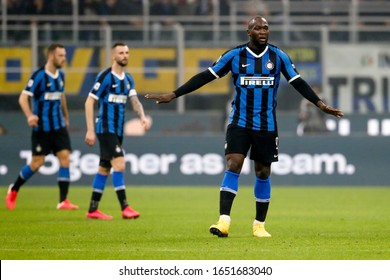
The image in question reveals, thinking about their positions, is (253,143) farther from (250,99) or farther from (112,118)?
(112,118)

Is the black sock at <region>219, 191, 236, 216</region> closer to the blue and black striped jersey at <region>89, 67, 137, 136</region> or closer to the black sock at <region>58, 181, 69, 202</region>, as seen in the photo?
the blue and black striped jersey at <region>89, 67, 137, 136</region>

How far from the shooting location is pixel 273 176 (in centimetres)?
2128

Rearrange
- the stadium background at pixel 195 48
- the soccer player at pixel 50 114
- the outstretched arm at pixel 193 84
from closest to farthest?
the outstretched arm at pixel 193 84 → the soccer player at pixel 50 114 → the stadium background at pixel 195 48

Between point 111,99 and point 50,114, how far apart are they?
2.09m

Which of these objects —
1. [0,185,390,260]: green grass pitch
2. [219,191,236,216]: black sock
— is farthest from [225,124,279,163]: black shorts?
[0,185,390,260]: green grass pitch

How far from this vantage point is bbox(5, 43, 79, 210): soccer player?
49.9 ft

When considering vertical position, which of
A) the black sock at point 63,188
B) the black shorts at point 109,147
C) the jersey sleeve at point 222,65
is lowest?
the black sock at point 63,188

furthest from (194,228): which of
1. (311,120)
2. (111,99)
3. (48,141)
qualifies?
(311,120)

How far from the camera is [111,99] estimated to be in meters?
13.6

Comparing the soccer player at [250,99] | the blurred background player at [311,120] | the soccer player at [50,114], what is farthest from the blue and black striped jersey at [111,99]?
the blurred background player at [311,120]

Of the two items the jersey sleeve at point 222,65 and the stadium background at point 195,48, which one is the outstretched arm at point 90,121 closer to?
the jersey sleeve at point 222,65

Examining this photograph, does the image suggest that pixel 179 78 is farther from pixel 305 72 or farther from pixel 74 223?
pixel 74 223

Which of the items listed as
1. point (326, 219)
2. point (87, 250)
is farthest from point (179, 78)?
point (87, 250)

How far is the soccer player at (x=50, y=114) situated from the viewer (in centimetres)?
1520
